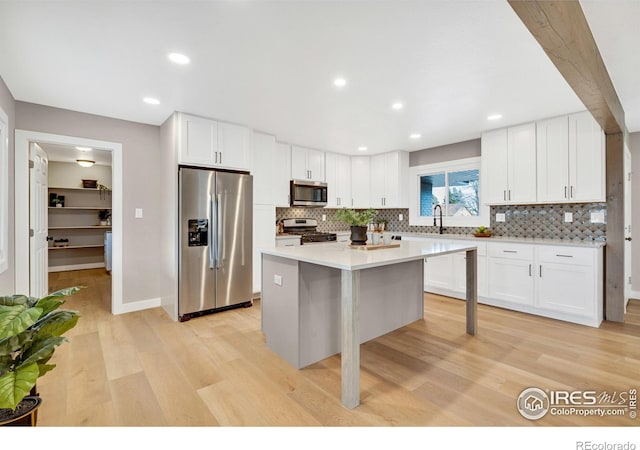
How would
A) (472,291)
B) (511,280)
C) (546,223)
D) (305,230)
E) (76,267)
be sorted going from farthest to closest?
1. (76,267)
2. (305,230)
3. (546,223)
4. (511,280)
5. (472,291)

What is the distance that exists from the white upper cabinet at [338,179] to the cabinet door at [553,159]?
3.02m

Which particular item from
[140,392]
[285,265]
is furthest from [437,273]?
[140,392]

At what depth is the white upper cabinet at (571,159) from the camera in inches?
131

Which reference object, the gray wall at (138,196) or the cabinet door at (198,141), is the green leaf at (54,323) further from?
the gray wall at (138,196)

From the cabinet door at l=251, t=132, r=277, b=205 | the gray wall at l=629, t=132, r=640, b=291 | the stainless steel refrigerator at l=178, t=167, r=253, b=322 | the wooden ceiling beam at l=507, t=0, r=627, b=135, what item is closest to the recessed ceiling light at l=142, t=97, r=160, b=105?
the stainless steel refrigerator at l=178, t=167, r=253, b=322

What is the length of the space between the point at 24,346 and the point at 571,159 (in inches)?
194

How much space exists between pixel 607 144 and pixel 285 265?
379 cm

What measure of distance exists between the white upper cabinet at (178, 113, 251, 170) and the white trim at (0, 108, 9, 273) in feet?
4.74

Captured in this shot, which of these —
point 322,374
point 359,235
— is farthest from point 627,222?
point 322,374

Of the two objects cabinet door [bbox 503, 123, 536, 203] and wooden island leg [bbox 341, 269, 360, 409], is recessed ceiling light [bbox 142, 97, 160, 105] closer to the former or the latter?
wooden island leg [bbox 341, 269, 360, 409]

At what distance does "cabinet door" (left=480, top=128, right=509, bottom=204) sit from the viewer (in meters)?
4.03

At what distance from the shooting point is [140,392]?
2.05 metres

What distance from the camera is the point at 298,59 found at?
2301mm

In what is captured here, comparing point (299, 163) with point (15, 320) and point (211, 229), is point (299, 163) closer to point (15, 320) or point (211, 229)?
point (211, 229)
